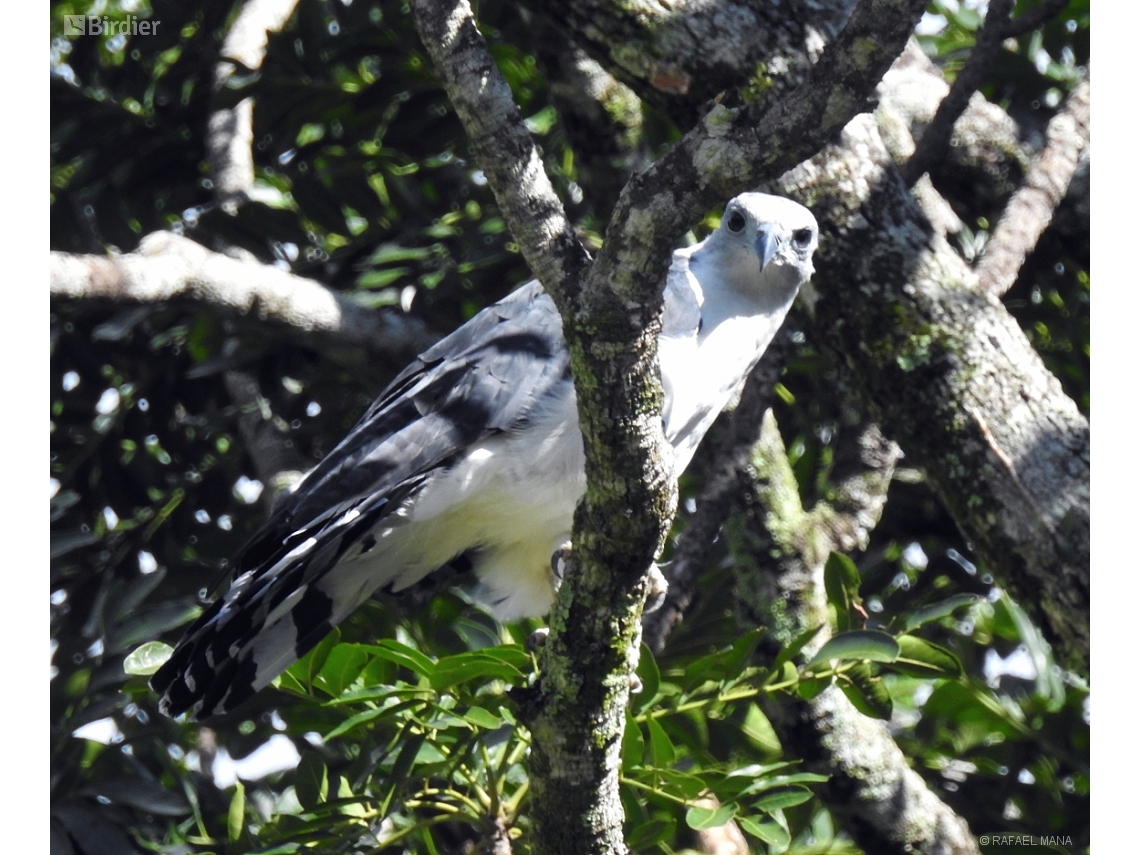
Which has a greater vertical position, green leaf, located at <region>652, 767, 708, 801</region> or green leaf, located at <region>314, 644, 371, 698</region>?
green leaf, located at <region>314, 644, 371, 698</region>

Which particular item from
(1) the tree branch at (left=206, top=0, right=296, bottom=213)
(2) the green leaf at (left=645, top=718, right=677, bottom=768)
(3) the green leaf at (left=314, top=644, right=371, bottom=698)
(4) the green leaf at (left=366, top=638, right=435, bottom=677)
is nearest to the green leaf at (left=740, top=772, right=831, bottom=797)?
(2) the green leaf at (left=645, top=718, right=677, bottom=768)

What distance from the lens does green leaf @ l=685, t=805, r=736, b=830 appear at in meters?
2.19

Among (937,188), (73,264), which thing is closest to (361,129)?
(73,264)

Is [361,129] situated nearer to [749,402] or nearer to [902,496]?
[749,402]

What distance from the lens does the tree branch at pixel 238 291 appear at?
9.22 feet

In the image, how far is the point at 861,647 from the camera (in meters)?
2.27

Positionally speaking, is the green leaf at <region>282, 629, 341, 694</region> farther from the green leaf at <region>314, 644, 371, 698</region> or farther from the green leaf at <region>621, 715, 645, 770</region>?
Result: the green leaf at <region>621, 715, 645, 770</region>

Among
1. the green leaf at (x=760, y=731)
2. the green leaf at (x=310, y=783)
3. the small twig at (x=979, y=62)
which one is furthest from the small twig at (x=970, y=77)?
the green leaf at (x=310, y=783)

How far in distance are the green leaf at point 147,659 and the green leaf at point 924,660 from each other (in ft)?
4.41

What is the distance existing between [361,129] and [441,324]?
0.62 m

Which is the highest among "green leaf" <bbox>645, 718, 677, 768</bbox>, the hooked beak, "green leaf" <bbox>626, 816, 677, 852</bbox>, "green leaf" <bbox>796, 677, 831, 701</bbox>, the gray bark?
the hooked beak

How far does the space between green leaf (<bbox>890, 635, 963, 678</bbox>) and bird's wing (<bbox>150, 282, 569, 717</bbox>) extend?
89 cm

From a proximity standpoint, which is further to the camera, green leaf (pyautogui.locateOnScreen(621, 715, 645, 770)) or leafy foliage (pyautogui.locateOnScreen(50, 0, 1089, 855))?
leafy foliage (pyautogui.locateOnScreen(50, 0, 1089, 855))

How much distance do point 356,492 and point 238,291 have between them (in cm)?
94
